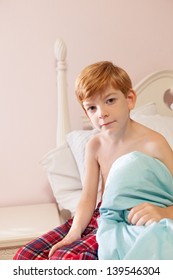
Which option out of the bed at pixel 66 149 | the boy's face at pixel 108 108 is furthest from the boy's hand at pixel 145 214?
the bed at pixel 66 149

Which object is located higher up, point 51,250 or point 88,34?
point 88,34

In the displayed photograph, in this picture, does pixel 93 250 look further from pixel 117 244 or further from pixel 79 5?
pixel 79 5

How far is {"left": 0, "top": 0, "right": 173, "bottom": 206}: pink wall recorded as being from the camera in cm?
200

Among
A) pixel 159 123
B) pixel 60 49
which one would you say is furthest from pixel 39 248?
pixel 60 49

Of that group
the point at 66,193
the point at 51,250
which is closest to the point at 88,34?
the point at 66,193

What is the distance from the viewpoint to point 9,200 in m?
2.03

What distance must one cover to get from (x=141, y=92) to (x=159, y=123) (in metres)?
0.41

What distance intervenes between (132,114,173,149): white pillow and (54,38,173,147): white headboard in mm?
317

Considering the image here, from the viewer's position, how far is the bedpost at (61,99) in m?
1.92

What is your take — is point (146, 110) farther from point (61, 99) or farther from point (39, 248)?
point (39, 248)

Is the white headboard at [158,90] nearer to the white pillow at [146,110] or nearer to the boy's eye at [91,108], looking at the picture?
the white pillow at [146,110]

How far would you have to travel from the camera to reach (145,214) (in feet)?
3.28

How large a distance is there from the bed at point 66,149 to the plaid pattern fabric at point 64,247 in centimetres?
41
